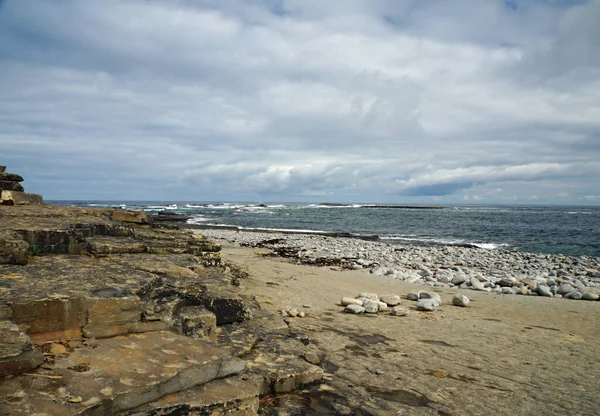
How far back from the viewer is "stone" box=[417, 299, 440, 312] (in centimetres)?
877

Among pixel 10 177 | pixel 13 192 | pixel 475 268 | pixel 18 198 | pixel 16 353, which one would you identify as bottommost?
pixel 475 268

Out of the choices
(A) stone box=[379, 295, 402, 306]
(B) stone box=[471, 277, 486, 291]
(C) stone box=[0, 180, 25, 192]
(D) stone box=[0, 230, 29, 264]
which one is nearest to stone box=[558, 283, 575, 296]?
(B) stone box=[471, 277, 486, 291]

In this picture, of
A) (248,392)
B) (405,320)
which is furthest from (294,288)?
(248,392)

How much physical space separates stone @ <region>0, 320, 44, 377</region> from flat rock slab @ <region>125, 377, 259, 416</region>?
0.88 m

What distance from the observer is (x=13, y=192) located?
905cm

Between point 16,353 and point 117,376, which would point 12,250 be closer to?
point 16,353

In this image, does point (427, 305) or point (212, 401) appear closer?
point (212, 401)

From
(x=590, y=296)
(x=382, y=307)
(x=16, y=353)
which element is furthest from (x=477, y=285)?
(x=16, y=353)

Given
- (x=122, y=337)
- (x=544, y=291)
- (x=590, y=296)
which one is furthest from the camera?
(x=544, y=291)

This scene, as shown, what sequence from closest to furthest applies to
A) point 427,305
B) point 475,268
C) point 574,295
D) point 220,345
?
point 220,345 → point 427,305 → point 574,295 → point 475,268

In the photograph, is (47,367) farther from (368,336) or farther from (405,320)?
(405,320)

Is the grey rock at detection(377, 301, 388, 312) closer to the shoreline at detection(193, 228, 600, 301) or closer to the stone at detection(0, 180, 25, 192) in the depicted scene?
the shoreline at detection(193, 228, 600, 301)

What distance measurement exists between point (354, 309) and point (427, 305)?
198 cm

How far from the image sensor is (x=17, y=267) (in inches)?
177
